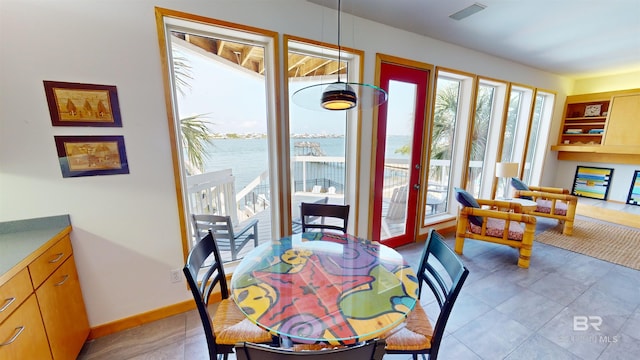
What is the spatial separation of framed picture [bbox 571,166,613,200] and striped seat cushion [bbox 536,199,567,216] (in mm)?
2124

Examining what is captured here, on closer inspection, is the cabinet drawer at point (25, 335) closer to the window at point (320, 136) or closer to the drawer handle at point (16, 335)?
the drawer handle at point (16, 335)

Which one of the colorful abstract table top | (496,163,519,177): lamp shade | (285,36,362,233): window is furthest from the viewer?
(496,163,519,177): lamp shade

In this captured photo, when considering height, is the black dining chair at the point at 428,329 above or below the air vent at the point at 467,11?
below

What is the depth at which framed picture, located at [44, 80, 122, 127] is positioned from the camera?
1.40 metres

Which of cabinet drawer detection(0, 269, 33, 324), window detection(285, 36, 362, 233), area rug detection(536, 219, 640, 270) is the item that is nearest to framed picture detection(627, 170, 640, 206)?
area rug detection(536, 219, 640, 270)

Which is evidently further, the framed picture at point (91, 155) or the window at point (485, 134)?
the window at point (485, 134)

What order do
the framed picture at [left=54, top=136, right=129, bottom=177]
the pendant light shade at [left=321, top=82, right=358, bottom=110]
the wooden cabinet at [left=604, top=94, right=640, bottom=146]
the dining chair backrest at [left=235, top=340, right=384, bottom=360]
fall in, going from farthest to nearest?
the wooden cabinet at [left=604, top=94, right=640, bottom=146]
the framed picture at [left=54, top=136, right=129, bottom=177]
the pendant light shade at [left=321, top=82, right=358, bottom=110]
the dining chair backrest at [left=235, top=340, right=384, bottom=360]

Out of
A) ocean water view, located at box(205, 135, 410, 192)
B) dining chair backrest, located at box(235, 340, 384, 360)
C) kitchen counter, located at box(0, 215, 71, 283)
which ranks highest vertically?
ocean water view, located at box(205, 135, 410, 192)

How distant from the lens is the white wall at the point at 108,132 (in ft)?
4.39

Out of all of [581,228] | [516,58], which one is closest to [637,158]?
[581,228]

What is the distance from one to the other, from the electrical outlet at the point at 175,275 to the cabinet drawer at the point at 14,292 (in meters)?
0.80

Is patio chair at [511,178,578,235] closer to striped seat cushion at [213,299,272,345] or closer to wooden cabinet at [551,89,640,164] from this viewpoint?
wooden cabinet at [551,89,640,164]

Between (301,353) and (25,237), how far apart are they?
1799mm

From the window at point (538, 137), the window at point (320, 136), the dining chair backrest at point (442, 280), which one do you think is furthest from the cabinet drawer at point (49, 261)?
the window at point (538, 137)
